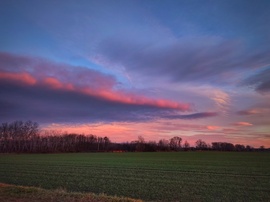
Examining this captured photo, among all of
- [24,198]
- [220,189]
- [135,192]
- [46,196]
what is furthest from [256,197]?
[24,198]

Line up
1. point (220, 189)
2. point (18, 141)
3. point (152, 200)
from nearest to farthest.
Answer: point (152, 200)
point (220, 189)
point (18, 141)

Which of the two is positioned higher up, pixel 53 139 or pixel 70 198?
pixel 53 139

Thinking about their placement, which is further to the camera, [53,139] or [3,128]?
[53,139]

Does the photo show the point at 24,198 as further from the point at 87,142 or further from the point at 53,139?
the point at 87,142

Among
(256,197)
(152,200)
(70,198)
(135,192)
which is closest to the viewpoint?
(70,198)

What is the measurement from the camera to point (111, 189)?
66.6ft

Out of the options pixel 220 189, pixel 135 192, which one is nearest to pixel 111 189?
pixel 135 192

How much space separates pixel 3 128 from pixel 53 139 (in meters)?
33.4

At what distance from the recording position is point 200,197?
17172mm

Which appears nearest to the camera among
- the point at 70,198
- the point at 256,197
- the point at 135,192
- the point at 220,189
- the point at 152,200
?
the point at 70,198

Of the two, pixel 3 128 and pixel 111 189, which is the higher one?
pixel 3 128

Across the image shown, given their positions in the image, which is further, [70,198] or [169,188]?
[169,188]

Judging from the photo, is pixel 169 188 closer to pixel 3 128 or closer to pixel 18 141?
pixel 18 141

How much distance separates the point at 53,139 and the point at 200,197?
175254mm
